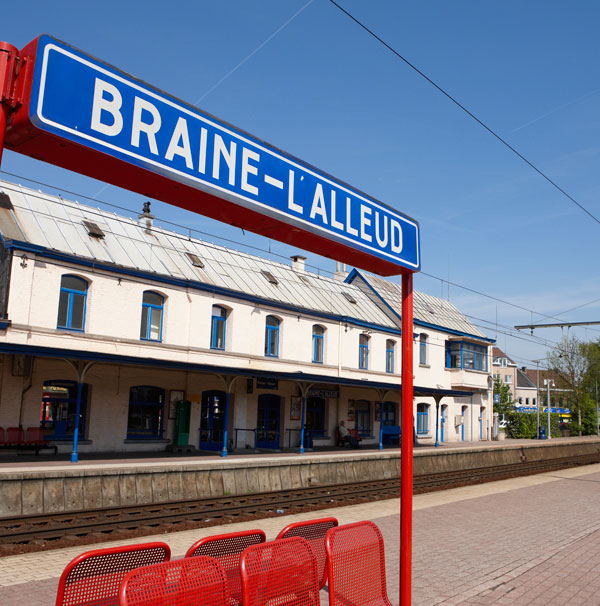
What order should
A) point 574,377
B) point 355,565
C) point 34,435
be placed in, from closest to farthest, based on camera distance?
point 355,565
point 34,435
point 574,377

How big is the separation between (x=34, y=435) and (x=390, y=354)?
20.5 meters

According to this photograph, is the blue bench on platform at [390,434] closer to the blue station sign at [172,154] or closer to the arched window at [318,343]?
the arched window at [318,343]

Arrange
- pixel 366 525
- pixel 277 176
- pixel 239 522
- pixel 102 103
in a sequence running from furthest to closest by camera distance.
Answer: pixel 239 522 < pixel 366 525 < pixel 277 176 < pixel 102 103

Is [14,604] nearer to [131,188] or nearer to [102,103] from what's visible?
[131,188]

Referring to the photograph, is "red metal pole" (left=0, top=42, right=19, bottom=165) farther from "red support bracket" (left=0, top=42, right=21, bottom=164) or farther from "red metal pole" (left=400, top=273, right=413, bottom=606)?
"red metal pole" (left=400, top=273, right=413, bottom=606)

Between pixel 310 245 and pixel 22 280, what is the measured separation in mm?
16394

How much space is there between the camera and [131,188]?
3.50m

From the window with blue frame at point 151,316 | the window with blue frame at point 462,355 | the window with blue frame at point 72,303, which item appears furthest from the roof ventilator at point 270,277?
the window with blue frame at point 462,355

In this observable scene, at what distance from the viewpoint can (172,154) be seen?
3.39 metres

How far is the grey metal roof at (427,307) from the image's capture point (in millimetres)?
36438

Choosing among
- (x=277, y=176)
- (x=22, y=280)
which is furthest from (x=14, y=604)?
(x=22, y=280)

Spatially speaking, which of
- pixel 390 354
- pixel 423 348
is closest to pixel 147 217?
pixel 390 354

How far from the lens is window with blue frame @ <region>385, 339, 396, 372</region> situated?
109ft

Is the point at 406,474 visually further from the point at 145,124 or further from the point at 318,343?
the point at 318,343
